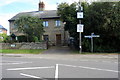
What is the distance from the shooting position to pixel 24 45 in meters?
26.5

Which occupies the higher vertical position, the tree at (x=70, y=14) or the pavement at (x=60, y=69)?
the tree at (x=70, y=14)

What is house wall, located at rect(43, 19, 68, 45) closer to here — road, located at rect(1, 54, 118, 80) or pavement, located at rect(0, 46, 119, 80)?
pavement, located at rect(0, 46, 119, 80)

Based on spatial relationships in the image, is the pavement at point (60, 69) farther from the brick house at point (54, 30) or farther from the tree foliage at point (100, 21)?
the brick house at point (54, 30)

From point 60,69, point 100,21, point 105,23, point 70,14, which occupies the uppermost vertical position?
point 70,14

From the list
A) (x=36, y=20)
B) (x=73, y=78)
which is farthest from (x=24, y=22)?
(x=73, y=78)

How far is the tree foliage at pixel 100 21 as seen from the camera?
18750 millimetres

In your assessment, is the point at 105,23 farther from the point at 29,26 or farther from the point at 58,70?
the point at 29,26

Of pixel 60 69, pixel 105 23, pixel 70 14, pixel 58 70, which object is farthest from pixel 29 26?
pixel 58 70

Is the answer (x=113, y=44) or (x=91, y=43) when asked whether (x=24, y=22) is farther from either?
(x=113, y=44)

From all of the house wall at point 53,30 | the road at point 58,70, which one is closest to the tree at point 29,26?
the house wall at point 53,30

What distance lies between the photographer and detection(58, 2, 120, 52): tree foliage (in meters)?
18.8

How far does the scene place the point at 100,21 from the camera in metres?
19.3

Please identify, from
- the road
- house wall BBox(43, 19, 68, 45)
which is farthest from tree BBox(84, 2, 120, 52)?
house wall BBox(43, 19, 68, 45)

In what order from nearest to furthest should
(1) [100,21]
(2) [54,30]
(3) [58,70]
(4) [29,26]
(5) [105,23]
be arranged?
1. (3) [58,70]
2. (5) [105,23]
3. (1) [100,21]
4. (4) [29,26]
5. (2) [54,30]
